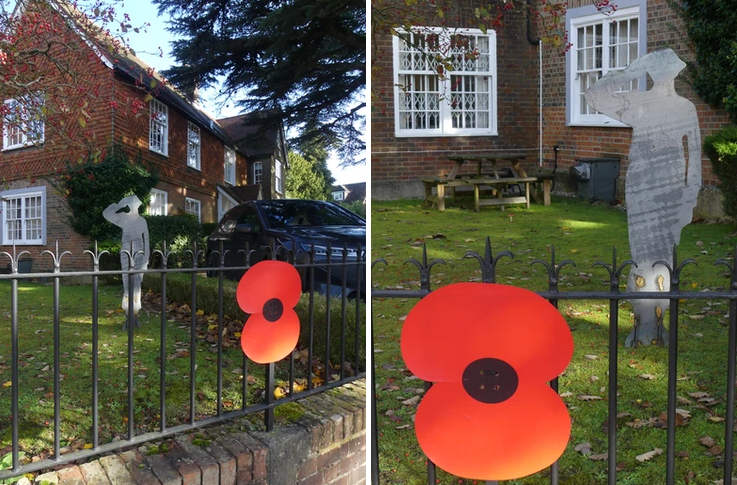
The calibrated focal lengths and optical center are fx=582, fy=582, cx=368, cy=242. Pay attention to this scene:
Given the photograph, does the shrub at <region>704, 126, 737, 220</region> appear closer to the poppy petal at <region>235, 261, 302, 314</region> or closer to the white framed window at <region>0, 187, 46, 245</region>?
the poppy petal at <region>235, 261, 302, 314</region>

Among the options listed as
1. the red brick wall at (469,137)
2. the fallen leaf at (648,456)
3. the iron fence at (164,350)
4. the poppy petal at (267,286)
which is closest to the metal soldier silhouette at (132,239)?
the iron fence at (164,350)

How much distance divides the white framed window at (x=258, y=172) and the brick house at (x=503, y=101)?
320 mm

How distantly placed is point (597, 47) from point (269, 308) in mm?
1106

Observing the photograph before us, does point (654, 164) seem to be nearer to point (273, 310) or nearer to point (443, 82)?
point (443, 82)

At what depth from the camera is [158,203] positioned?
1.49 m

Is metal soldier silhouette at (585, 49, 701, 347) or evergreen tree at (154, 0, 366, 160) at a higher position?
evergreen tree at (154, 0, 366, 160)

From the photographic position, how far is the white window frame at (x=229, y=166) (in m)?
1.55

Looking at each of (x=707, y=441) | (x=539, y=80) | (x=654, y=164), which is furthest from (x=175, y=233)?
(x=707, y=441)

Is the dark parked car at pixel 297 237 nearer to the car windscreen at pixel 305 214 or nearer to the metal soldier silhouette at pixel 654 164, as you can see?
the car windscreen at pixel 305 214

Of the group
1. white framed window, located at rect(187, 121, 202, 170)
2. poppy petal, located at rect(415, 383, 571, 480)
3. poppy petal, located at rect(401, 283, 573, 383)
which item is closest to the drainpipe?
poppy petal, located at rect(401, 283, 573, 383)

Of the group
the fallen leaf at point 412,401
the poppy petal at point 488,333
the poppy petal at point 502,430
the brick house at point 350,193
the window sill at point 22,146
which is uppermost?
the window sill at point 22,146

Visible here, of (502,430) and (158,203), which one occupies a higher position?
(158,203)

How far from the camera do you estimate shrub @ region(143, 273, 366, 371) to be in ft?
5.85

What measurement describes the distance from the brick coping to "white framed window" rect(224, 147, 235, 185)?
0.75 meters
